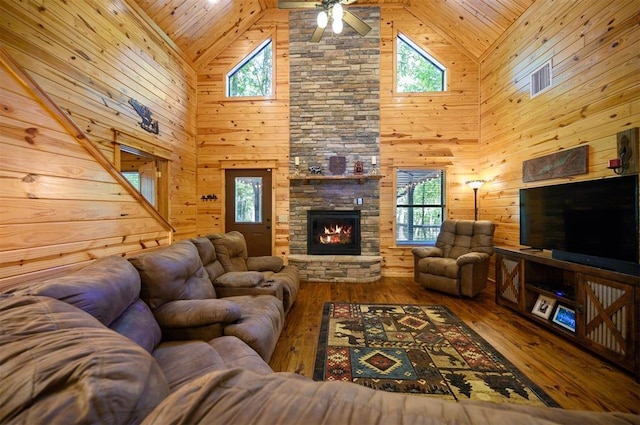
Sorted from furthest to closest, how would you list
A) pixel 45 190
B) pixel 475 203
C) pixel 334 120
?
pixel 334 120 → pixel 475 203 → pixel 45 190

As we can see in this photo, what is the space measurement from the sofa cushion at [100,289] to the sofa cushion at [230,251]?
1.29 meters

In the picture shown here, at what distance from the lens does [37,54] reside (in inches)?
93.7

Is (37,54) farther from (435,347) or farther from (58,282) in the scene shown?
(435,347)

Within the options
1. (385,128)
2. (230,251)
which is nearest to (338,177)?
(385,128)

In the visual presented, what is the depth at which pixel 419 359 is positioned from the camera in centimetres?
220

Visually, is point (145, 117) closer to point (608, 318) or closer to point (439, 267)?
point (439, 267)

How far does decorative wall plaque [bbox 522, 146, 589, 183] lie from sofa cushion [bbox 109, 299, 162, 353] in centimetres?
427

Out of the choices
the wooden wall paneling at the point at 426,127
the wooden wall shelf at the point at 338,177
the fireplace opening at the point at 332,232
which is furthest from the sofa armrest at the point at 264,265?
the wooden wall paneling at the point at 426,127

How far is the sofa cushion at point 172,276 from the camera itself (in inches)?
67.8

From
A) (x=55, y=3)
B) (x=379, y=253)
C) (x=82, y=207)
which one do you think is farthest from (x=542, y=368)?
(x=55, y=3)

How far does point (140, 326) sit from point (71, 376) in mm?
1032

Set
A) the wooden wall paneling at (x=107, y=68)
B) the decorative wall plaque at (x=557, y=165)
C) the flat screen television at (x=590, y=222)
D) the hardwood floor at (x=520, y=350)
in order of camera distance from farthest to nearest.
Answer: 1. the decorative wall plaque at (x=557, y=165)
2. the wooden wall paneling at (x=107, y=68)
3. the flat screen television at (x=590, y=222)
4. the hardwood floor at (x=520, y=350)

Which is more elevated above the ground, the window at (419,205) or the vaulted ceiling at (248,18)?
the vaulted ceiling at (248,18)

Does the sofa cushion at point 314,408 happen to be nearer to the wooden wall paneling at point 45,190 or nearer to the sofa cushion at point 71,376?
the sofa cushion at point 71,376
